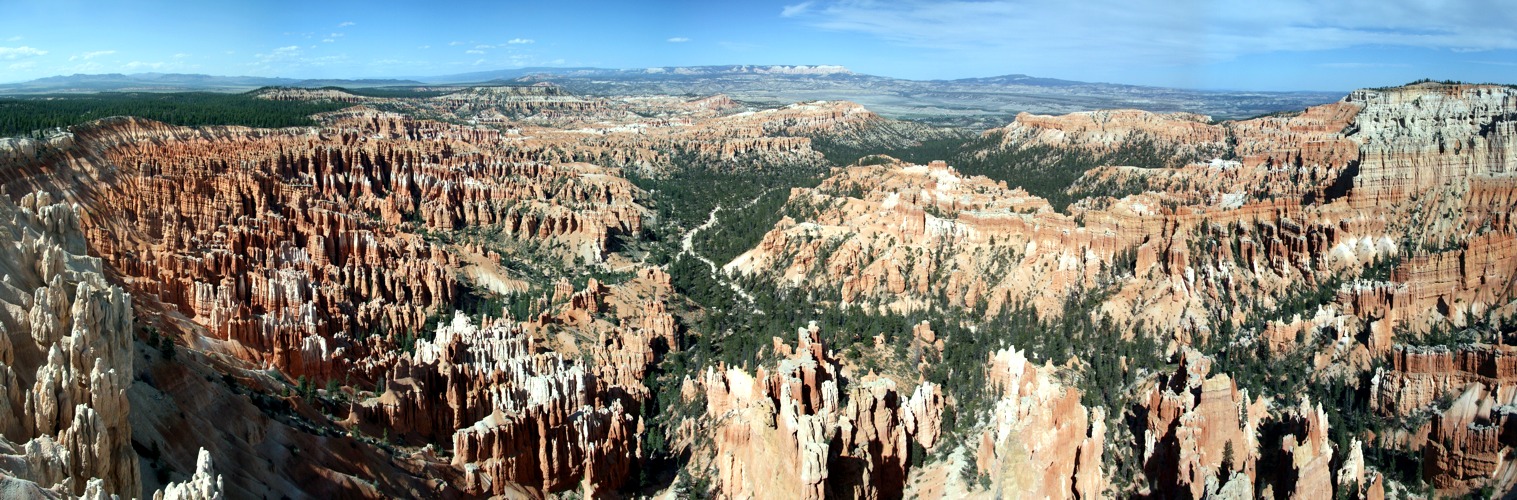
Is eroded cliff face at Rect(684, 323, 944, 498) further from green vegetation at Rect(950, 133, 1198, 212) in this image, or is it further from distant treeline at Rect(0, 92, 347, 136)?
green vegetation at Rect(950, 133, 1198, 212)

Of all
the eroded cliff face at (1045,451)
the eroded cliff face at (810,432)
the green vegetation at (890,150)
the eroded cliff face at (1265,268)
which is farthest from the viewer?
the green vegetation at (890,150)

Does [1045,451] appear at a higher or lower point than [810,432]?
lower

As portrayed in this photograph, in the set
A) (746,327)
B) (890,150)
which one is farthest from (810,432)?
(890,150)

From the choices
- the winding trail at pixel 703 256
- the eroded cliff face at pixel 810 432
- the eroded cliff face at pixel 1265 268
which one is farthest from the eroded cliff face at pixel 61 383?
the winding trail at pixel 703 256

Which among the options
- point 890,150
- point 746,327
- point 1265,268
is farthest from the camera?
point 890,150

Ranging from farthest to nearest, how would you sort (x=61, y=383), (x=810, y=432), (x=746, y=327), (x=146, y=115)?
1. (x=146, y=115)
2. (x=746, y=327)
3. (x=810, y=432)
4. (x=61, y=383)

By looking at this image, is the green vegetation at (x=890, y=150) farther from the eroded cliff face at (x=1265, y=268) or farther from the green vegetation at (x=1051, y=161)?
the eroded cliff face at (x=1265, y=268)

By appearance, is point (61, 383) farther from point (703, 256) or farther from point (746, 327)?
point (703, 256)

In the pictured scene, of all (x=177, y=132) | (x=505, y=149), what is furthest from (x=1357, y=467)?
(x=505, y=149)

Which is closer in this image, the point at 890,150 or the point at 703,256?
the point at 703,256

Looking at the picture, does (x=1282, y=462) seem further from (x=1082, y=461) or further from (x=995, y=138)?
(x=995, y=138)
